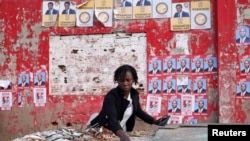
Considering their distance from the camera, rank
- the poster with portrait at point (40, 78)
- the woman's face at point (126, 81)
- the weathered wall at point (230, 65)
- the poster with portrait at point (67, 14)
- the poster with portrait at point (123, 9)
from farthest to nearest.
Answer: the poster with portrait at point (40, 78) < the poster with portrait at point (67, 14) < the poster with portrait at point (123, 9) < the weathered wall at point (230, 65) < the woman's face at point (126, 81)

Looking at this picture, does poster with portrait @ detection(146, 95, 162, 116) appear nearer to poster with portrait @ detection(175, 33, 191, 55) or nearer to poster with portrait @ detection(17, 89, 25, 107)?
poster with portrait @ detection(175, 33, 191, 55)

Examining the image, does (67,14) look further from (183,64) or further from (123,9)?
(183,64)

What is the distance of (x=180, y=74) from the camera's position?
8367 millimetres

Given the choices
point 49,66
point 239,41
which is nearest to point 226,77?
point 239,41

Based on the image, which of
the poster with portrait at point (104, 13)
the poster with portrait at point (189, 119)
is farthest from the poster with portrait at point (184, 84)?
the poster with portrait at point (104, 13)

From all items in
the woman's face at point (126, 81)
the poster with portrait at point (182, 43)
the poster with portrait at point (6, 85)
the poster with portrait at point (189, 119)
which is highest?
the poster with portrait at point (182, 43)

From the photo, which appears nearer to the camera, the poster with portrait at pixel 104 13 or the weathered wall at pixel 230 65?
→ the weathered wall at pixel 230 65

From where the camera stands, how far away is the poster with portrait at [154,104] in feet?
27.7

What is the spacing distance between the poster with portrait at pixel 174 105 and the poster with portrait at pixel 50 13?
8.40ft

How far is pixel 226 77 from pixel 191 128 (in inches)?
130

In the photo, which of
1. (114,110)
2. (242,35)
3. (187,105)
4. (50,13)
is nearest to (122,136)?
(114,110)

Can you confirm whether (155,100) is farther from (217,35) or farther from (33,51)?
(33,51)

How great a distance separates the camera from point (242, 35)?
8.06 m

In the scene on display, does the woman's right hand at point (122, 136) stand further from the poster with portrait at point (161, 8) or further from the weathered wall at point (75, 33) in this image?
the poster with portrait at point (161, 8)
